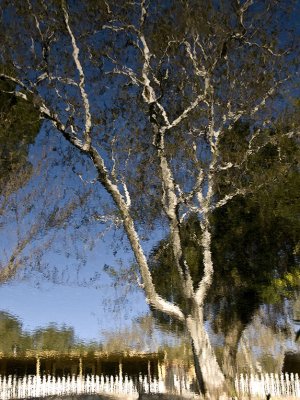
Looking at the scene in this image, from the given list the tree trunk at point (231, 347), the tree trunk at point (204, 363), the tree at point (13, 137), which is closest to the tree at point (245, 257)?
the tree trunk at point (231, 347)

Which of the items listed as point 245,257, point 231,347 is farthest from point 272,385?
point 245,257

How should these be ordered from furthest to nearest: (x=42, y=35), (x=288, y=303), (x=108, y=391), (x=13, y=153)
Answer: (x=288, y=303)
(x=108, y=391)
(x=13, y=153)
(x=42, y=35)

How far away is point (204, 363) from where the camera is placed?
1219 cm

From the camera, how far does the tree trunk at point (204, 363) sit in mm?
11906

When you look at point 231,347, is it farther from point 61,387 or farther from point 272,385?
point 61,387

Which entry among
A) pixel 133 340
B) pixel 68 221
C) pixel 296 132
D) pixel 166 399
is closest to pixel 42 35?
pixel 68 221

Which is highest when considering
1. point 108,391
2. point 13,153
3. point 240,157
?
point 13,153

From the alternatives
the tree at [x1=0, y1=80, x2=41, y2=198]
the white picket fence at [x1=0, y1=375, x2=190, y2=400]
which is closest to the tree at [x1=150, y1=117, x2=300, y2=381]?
the white picket fence at [x1=0, y1=375, x2=190, y2=400]

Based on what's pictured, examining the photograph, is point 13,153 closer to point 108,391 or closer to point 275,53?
point 275,53

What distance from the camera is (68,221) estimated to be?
19000 millimetres

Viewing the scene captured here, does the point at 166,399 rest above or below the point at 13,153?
below

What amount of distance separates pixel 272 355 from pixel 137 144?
3692 centimetres

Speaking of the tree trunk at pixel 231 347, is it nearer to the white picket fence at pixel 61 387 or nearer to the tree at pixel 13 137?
the white picket fence at pixel 61 387

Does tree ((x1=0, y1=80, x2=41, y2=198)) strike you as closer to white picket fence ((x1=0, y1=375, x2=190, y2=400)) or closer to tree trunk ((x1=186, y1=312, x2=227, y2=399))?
tree trunk ((x1=186, y1=312, x2=227, y2=399))
